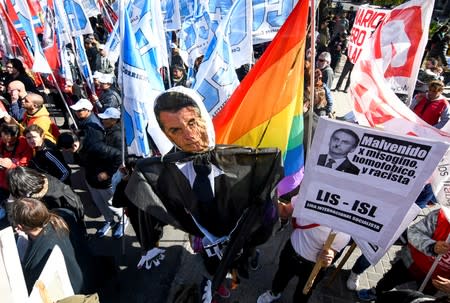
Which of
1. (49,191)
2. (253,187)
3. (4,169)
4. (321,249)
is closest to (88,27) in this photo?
(4,169)

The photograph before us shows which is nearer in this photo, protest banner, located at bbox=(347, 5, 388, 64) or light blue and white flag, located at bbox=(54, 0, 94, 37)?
protest banner, located at bbox=(347, 5, 388, 64)

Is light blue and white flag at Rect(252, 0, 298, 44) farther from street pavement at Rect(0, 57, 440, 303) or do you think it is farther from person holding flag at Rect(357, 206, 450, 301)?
person holding flag at Rect(357, 206, 450, 301)

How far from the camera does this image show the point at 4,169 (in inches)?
146

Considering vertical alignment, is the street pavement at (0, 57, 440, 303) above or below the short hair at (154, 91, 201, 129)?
below

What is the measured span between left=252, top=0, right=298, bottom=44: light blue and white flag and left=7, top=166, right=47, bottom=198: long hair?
360 centimetres

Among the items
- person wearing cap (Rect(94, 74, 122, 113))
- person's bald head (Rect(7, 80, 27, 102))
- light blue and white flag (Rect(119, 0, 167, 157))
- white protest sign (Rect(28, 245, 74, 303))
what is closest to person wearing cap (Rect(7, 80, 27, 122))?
person's bald head (Rect(7, 80, 27, 102))

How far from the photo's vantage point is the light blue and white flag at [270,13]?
4.48 m

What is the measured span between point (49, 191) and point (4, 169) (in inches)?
50.2

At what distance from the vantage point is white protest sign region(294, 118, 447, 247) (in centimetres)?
171

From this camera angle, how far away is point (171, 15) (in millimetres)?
6059

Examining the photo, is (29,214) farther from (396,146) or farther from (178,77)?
(178,77)

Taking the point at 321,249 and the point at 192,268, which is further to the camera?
the point at 192,268

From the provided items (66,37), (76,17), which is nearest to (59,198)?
(66,37)

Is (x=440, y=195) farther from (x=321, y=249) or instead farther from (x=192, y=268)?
(x=192, y=268)
